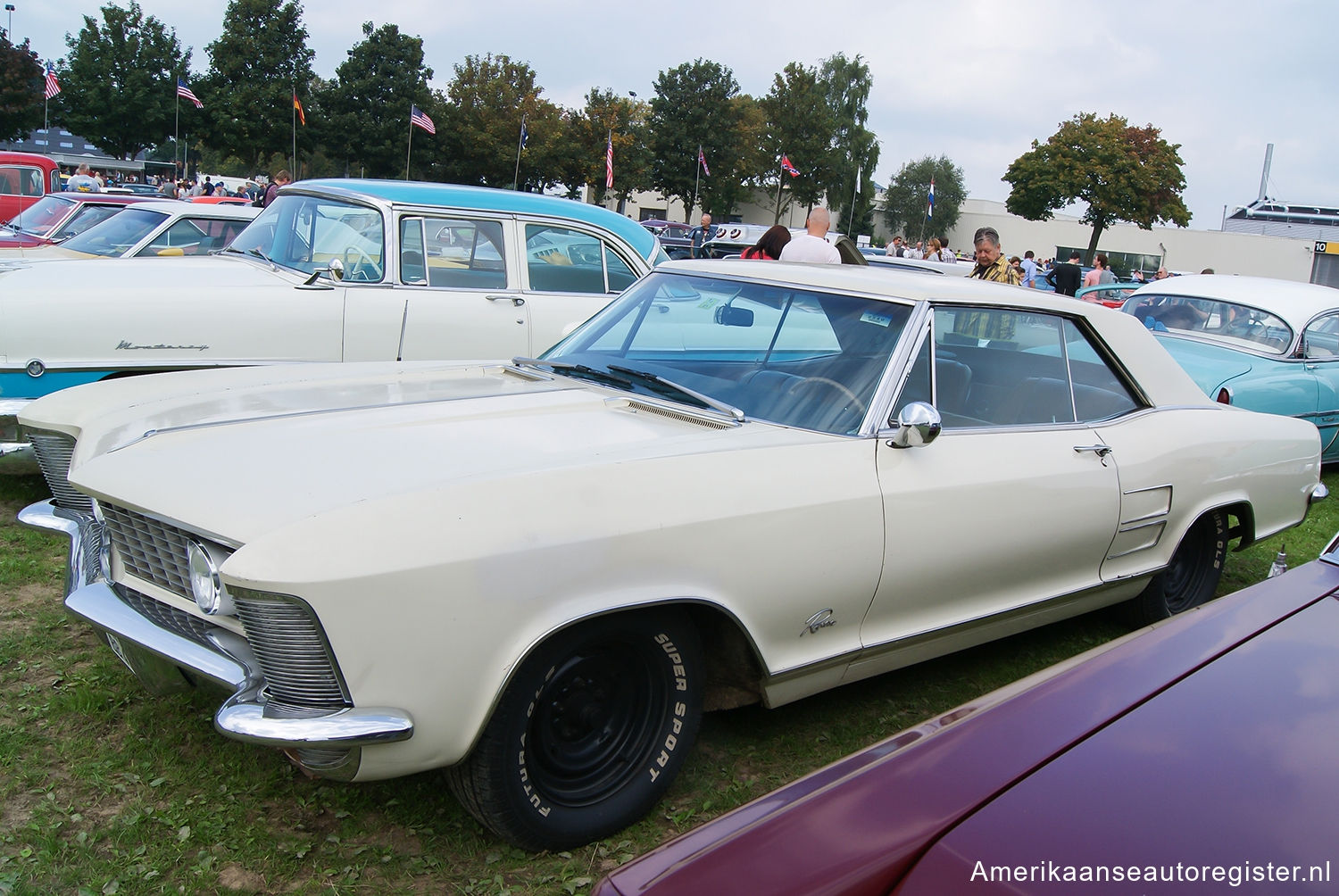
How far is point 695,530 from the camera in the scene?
2354 mm

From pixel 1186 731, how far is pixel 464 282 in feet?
15.6

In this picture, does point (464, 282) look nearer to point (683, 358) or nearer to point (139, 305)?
point (139, 305)

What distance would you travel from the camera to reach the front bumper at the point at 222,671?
1.96m

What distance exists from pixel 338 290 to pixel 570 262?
1.37m

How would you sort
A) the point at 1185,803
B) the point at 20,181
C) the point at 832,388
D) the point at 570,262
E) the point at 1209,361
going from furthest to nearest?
the point at 20,181, the point at 1209,361, the point at 570,262, the point at 832,388, the point at 1185,803

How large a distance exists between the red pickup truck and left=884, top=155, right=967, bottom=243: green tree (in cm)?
5668

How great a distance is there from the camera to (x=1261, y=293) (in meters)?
7.48

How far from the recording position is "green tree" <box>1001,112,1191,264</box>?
4034 centimetres

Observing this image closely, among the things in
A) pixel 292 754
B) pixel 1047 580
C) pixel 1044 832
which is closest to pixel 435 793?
pixel 292 754

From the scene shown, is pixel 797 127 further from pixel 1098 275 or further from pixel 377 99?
pixel 1098 275

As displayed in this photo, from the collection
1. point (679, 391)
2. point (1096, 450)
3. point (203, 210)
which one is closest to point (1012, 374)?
point (1096, 450)

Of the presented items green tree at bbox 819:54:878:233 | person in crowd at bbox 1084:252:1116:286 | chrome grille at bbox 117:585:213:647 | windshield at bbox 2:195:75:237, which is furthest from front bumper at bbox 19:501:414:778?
green tree at bbox 819:54:878:233

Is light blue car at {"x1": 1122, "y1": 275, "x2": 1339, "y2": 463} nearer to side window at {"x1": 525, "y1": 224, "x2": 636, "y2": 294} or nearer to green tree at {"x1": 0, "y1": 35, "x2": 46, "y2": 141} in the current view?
side window at {"x1": 525, "y1": 224, "x2": 636, "y2": 294}

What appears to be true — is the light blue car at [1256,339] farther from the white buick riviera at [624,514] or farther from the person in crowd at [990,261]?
the white buick riviera at [624,514]
